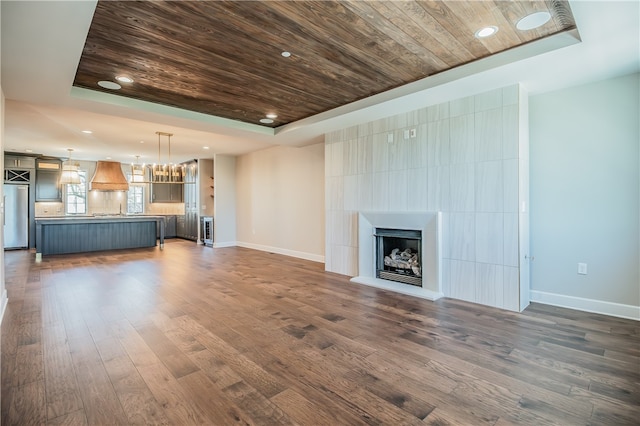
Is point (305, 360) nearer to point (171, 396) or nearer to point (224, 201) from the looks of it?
point (171, 396)

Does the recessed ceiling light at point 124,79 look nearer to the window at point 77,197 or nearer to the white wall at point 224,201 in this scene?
the white wall at point 224,201

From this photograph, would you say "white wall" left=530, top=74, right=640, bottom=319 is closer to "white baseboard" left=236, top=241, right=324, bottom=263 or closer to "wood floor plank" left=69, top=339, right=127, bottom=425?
"white baseboard" left=236, top=241, right=324, bottom=263

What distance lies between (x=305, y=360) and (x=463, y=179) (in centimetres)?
280

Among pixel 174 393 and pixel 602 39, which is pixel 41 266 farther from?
pixel 602 39

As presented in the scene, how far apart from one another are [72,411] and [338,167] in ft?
14.4

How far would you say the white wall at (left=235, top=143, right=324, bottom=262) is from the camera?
261 inches

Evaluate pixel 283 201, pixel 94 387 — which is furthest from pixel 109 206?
pixel 94 387

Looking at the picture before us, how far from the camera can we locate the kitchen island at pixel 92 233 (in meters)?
7.14

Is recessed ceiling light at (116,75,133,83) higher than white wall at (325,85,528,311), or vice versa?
recessed ceiling light at (116,75,133,83)

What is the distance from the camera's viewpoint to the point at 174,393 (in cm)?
191

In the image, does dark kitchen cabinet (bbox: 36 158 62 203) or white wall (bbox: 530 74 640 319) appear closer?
white wall (bbox: 530 74 640 319)

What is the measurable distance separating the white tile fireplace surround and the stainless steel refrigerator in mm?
9151

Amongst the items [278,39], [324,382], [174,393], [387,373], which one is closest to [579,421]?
[387,373]

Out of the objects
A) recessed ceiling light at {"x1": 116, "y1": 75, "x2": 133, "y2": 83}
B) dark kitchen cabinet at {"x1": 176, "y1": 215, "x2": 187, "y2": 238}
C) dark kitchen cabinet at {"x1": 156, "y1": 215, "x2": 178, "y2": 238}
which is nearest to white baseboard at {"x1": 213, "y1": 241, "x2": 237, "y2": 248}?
dark kitchen cabinet at {"x1": 176, "y1": 215, "x2": 187, "y2": 238}
